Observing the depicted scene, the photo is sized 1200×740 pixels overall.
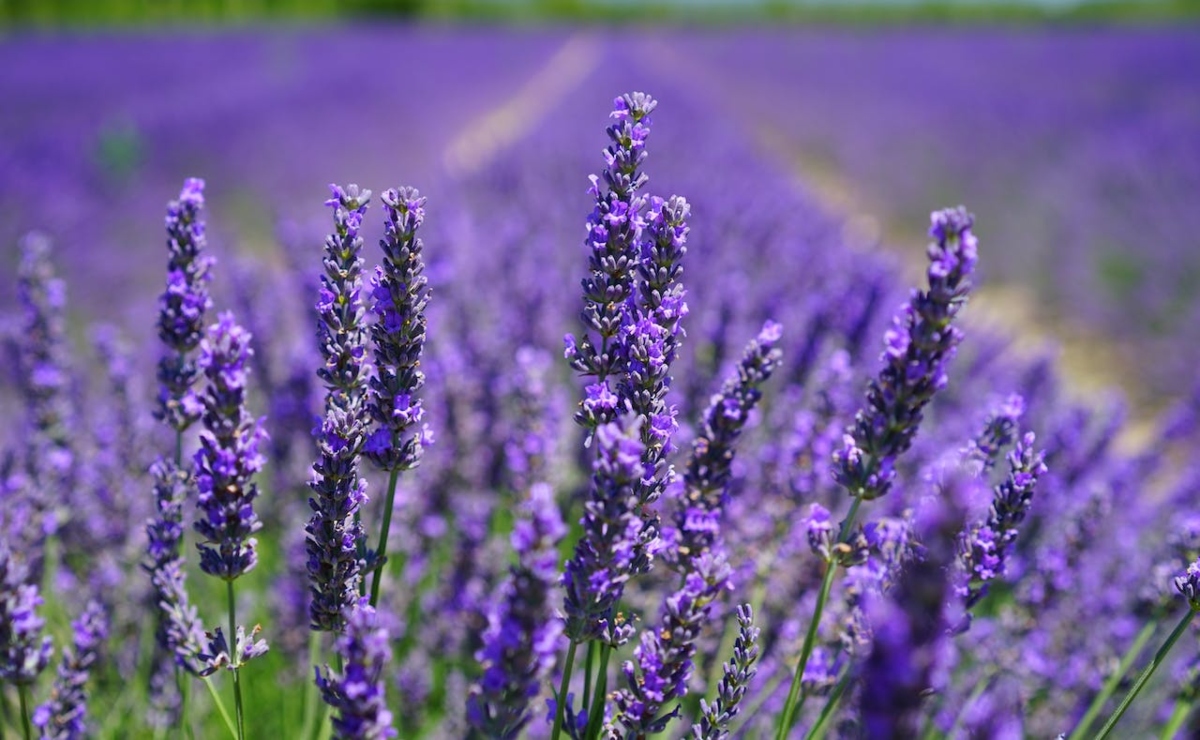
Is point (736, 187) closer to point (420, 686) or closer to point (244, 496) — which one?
point (420, 686)

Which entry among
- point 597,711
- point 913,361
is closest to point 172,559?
point 597,711

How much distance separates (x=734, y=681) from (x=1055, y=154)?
1259 cm

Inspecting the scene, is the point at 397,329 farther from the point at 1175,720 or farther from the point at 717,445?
the point at 1175,720

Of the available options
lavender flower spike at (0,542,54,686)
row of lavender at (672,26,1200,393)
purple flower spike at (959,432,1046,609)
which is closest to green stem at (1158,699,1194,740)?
purple flower spike at (959,432,1046,609)

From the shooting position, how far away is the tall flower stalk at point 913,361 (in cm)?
98

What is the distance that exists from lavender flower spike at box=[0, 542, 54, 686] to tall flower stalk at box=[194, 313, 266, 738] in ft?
0.97

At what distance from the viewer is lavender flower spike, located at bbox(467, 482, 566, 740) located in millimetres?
854

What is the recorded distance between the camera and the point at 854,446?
1.16 m

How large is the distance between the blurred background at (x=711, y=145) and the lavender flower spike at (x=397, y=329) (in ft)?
7.96

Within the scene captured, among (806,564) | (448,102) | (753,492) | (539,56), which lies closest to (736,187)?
(753,492)

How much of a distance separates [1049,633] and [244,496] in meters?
2.10

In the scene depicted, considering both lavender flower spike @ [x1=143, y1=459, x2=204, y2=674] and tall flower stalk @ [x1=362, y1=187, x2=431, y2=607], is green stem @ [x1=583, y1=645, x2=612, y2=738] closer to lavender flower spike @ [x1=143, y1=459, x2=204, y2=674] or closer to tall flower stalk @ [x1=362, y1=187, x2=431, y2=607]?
tall flower stalk @ [x1=362, y1=187, x2=431, y2=607]

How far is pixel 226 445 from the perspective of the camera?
1.07 metres

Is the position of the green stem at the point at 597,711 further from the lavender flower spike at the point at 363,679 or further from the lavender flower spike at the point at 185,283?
the lavender flower spike at the point at 185,283
